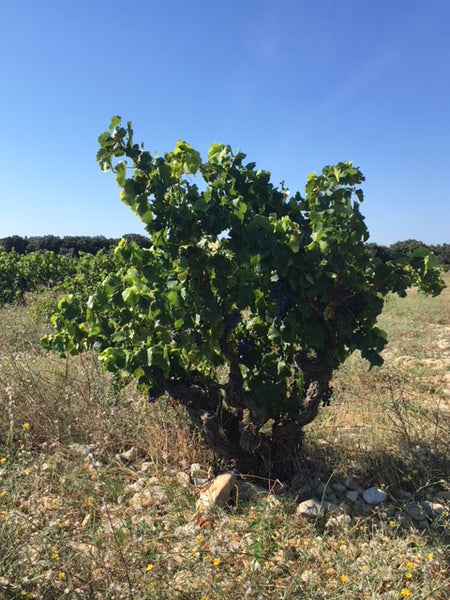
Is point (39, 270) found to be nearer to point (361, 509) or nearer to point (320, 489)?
point (320, 489)

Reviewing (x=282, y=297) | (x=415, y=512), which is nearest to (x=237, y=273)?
(x=282, y=297)

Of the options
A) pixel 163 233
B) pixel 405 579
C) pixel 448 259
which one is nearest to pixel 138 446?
pixel 163 233

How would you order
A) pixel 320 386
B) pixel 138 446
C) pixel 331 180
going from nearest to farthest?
pixel 331 180
pixel 320 386
pixel 138 446

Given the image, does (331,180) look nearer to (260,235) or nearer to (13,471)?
(260,235)

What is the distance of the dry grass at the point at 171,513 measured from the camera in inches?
81.9

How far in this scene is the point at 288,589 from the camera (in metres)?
2.00

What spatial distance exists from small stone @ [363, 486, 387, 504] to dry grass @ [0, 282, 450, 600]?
0.06 meters

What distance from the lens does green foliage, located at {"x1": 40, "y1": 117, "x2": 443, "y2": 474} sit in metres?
2.45

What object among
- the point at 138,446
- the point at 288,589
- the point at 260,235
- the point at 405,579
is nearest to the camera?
the point at 288,589

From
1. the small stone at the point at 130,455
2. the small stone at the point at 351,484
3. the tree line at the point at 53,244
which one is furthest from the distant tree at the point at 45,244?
the small stone at the point at 351,484

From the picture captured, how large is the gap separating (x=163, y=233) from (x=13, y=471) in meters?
1.73

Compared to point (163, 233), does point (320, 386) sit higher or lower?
lower

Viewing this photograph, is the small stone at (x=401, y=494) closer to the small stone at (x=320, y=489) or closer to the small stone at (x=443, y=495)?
the small stone at (x=443, y=495)

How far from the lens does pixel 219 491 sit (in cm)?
269
